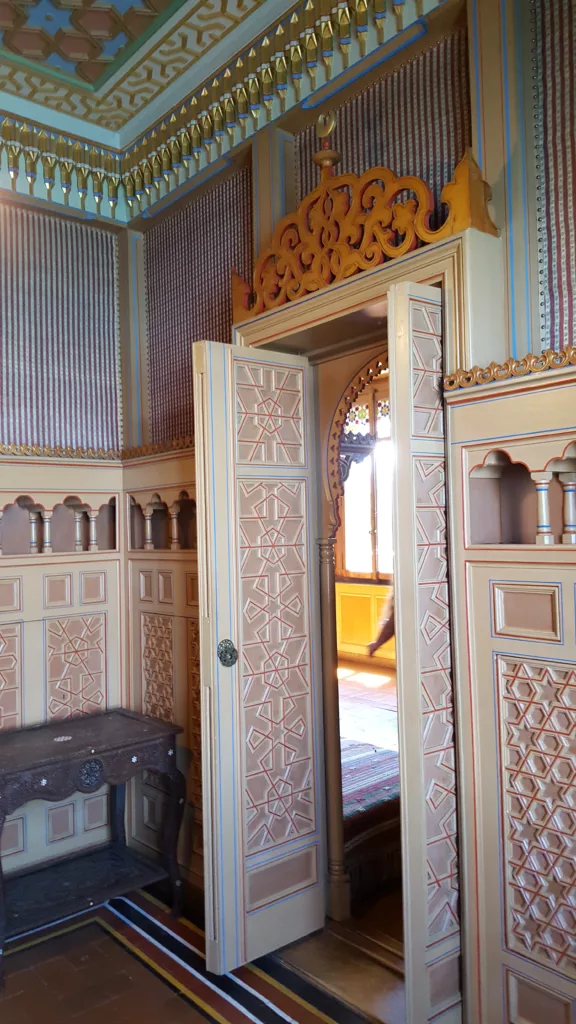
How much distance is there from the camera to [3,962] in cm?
312

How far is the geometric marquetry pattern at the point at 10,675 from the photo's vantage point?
3652mm

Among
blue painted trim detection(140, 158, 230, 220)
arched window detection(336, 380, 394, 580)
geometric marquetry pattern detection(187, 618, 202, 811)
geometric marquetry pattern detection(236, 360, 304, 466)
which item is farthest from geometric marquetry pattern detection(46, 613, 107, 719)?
arched window detection(336, 380, 394, 580)

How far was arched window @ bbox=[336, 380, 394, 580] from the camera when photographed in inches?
283

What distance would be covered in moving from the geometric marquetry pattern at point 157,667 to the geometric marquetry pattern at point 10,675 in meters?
0.66

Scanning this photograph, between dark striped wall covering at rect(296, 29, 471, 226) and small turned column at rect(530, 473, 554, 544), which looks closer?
small turned column at rect(530, 473, 554, 544)

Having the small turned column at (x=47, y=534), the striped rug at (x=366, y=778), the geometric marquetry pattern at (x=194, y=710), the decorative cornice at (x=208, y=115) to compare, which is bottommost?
the striped rug at (x=366, y=778)

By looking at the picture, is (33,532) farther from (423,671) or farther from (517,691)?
(517,691)

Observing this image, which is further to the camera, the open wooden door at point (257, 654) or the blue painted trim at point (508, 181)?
the open wooden door at point (257, 654)

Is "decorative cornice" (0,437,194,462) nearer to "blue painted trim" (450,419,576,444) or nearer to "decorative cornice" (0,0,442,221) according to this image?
"decorative cornice" (0,0,442,221)

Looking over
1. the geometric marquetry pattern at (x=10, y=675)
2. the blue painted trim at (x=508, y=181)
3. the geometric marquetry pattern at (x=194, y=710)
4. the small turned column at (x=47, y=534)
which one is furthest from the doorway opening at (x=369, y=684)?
the geometric marquetry pattern at (x=10, y=675)

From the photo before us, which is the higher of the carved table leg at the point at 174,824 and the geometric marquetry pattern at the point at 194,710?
the geometric marquetry pattern at the point at 194,710

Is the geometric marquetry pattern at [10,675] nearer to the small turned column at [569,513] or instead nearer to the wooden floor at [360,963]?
the wooden floor at [360,963]

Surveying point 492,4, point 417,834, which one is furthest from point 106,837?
point 492,4

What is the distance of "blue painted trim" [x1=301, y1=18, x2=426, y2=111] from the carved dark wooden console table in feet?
9.46
